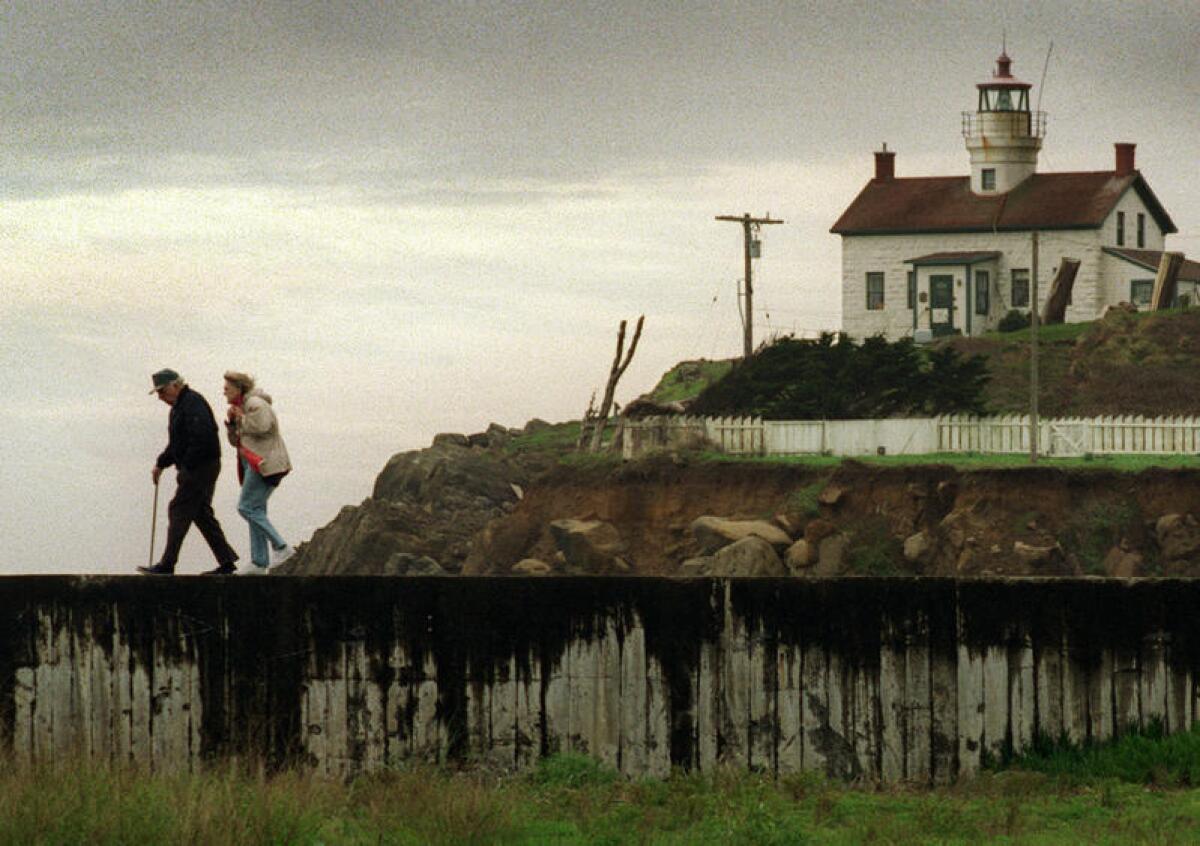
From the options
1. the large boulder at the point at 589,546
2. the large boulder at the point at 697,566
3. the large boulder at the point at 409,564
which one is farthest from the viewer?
the large boulder at the point at 409,564

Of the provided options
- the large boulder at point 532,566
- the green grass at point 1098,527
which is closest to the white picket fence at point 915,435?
the green grass at point 1098,527

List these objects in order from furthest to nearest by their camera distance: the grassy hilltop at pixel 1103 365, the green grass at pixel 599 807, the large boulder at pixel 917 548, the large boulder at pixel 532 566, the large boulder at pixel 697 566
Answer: the grassy hilltop at pixel 1103 365
the large boulder at pixel 532 566
the large boulder at pixel 917 548
the large boulder at pixel 697 566
the green grass at pixel 599 807

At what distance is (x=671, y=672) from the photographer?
13945 millimetres

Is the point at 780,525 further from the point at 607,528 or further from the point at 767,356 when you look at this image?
the point at 767,356

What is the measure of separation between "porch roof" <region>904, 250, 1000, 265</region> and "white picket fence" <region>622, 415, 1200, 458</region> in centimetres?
1302

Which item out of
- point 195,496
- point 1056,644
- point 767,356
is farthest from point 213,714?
point 767,356

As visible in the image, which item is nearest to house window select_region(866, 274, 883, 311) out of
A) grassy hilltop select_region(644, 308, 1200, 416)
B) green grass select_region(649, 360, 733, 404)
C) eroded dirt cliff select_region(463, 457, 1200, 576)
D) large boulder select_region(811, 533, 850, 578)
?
green grass select_region(649, 360, 733, 404)

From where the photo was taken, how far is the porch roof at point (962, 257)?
64.4 meters

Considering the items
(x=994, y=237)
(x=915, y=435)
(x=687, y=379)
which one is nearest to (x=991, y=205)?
(x=994, y=237)

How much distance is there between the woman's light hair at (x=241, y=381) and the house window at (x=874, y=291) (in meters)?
51.6

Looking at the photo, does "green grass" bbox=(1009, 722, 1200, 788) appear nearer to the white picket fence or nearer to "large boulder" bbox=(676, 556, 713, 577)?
"large boulder" bbox=(676, 556, 713, 577)

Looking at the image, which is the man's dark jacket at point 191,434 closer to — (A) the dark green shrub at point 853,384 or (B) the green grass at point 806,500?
(B) the green grass at point 806,500

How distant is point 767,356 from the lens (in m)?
59.2

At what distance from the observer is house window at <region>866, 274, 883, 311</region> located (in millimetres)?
67000
